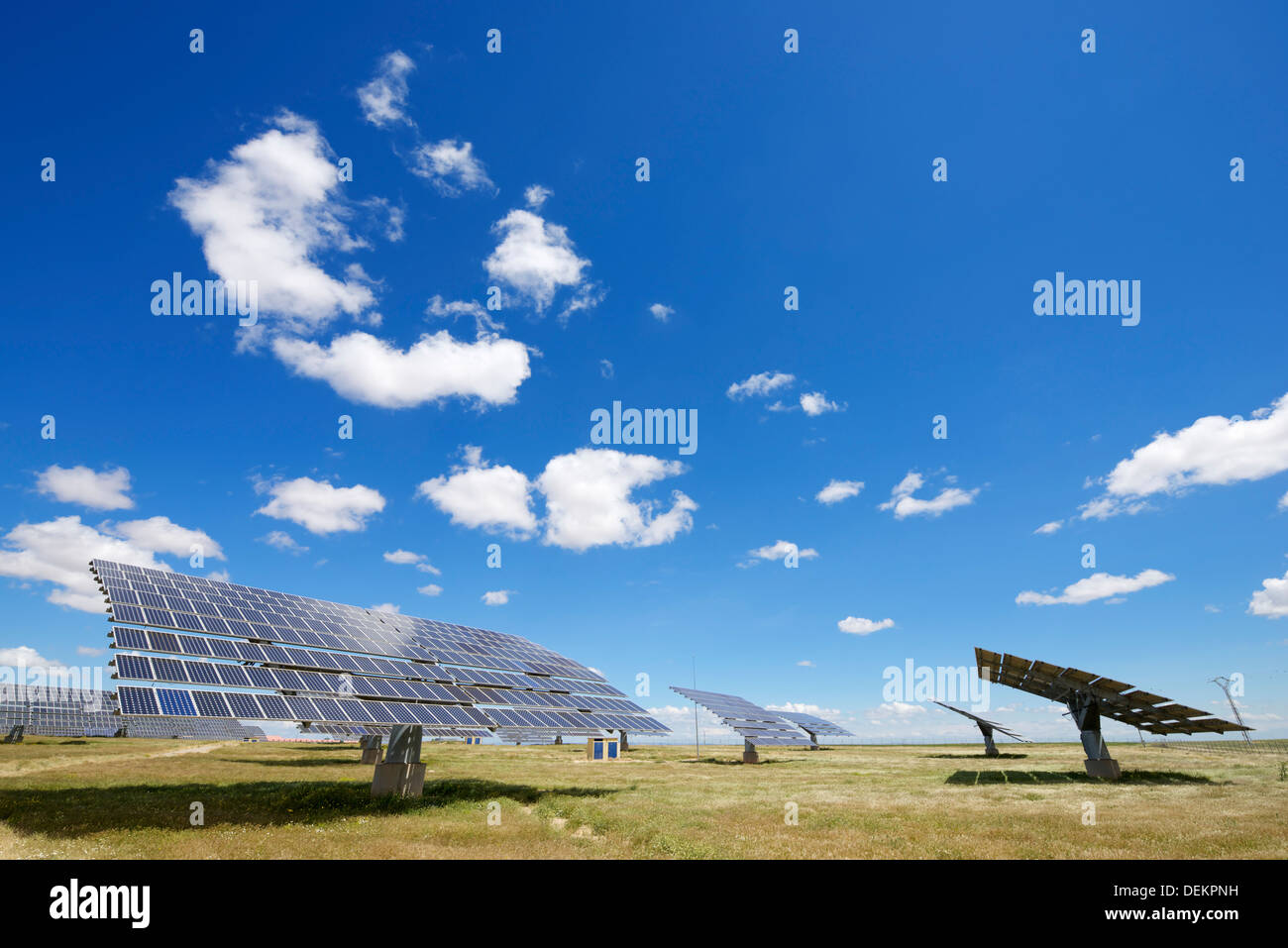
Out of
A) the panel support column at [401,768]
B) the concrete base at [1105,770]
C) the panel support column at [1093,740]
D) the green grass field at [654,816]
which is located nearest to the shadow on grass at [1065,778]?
the green grass field at [654,816]

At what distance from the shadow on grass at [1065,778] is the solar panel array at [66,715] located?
78721 millimetres

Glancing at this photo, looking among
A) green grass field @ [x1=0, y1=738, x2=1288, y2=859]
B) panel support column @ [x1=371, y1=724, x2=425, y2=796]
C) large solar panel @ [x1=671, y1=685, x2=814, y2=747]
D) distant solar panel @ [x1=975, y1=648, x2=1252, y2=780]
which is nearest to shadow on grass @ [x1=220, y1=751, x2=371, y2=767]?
green grass field @ [x1=0, y1=738, x2=1288, y2=859]

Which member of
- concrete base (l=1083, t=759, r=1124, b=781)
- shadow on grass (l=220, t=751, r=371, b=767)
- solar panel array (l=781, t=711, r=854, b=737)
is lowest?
solar panel array (l=781, t=711, r=854, b=737)

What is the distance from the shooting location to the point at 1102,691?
32.3 metres

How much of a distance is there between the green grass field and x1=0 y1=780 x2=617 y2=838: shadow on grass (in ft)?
0.31

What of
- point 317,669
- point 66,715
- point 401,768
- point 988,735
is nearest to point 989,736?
point 988,735

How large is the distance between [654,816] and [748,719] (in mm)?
40833

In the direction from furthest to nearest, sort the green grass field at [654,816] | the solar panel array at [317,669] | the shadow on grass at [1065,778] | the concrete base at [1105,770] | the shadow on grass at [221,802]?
the concrete base at [1105,770] → the shadow on grass at [1065,778] → the solar panel array at [317,669] → the shadow on grass at [221,802] → the green grass field at [654,816]

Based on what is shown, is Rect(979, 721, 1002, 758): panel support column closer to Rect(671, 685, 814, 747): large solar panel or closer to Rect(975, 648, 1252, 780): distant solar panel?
Rect(671, 685, 814, 747): large solar panel

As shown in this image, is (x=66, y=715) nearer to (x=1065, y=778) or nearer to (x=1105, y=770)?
(x=1065, y=778)

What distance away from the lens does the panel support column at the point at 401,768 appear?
25.0 metres

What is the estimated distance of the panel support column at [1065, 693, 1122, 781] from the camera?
103ft

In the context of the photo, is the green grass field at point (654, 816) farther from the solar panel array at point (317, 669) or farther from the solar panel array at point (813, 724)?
the solar panel array at point (813, 724)
